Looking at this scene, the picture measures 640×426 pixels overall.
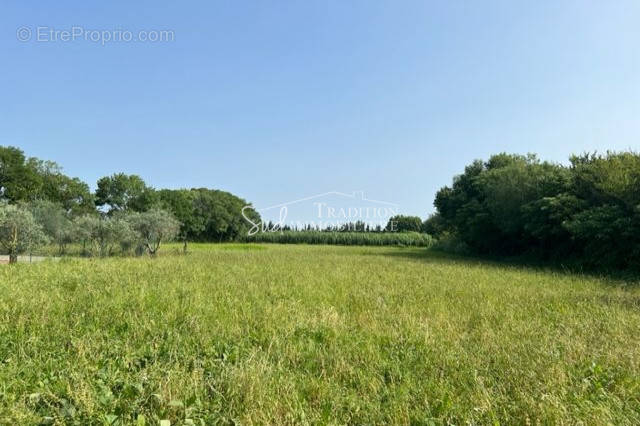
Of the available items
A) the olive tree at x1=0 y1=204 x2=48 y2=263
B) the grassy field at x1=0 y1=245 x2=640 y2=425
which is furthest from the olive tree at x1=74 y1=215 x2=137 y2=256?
the grassy field at x1=0 y1=245 x2=640 y2=425

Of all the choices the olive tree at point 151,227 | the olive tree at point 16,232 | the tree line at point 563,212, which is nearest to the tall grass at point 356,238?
the tree line at point 563,212

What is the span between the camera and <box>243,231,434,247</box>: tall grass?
55.8 metres

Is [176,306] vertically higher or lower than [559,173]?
lower

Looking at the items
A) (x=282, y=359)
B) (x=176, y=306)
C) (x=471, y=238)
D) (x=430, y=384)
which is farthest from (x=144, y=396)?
(x=471, y=238)

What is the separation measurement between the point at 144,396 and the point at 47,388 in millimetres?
888

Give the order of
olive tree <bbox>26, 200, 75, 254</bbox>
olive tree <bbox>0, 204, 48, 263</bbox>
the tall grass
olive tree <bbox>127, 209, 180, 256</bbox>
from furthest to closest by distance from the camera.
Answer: the tall grass → olive tree <bbox>127, 209, 180, 256</bbox> → olive tree <bbox>26, 200, 75, 254</bbox> → olive tree <bbox>0, 204, 48, 263</bbox>

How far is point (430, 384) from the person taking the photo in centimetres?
332

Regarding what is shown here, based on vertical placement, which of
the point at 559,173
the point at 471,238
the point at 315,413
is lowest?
the point at 315,413

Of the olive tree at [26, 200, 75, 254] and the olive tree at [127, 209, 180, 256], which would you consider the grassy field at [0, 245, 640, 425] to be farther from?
the olive tree at [26, 200, 75, 254]

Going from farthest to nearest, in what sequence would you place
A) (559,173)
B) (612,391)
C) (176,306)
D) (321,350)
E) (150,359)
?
1. (559,173)
2. (176,306)
3. (321,350)
4. (150,359)
5. (612,391)

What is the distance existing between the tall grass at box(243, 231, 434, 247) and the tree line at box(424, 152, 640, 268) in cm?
2411

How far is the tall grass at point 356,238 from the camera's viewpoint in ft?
183

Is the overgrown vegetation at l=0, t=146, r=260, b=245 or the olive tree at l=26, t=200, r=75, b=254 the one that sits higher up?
the overgrown vegetation at l=0, t=146, r=260, b=245

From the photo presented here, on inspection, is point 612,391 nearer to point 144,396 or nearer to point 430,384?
point 430,384
